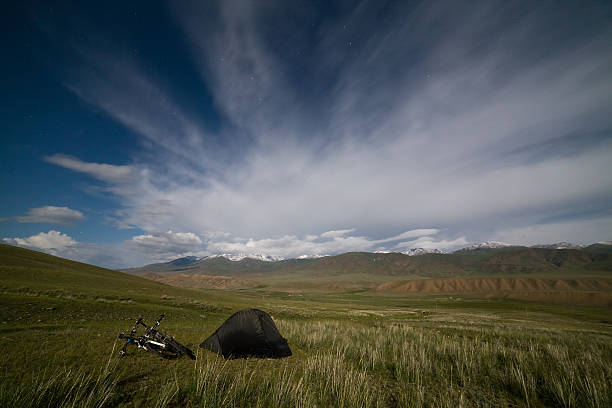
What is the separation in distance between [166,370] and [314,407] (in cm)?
665

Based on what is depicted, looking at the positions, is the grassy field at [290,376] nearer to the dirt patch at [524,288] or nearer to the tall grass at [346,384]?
the tall grass at [346,384]

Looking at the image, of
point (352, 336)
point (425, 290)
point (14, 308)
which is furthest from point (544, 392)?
point (425, 290)

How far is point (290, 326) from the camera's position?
19719 millimetres

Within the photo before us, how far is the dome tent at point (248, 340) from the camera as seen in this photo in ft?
40.9

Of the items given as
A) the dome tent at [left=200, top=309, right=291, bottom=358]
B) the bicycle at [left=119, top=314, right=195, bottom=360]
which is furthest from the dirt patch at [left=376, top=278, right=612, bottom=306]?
the bicycle at [left=119, top=314, right=195, bottom=360]

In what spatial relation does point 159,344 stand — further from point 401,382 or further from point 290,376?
point 401,382

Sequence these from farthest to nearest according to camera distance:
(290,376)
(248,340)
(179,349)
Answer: (248,340), (179,349), (290,376)

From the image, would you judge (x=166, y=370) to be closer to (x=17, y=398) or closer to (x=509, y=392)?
(x=17, y=398)

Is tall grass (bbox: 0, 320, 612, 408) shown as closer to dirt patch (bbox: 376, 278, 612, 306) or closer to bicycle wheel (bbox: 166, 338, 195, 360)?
bicycle wheel (bbox: 166, 338, 195, 360)

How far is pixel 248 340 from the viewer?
12547 millimetres

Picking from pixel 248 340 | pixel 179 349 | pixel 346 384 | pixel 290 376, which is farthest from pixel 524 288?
pixel 290 376

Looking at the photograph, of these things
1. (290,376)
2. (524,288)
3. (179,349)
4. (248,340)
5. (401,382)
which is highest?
(290,376)

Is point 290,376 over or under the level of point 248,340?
over

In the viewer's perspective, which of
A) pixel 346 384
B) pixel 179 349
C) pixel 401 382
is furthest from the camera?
pixel 179 349
